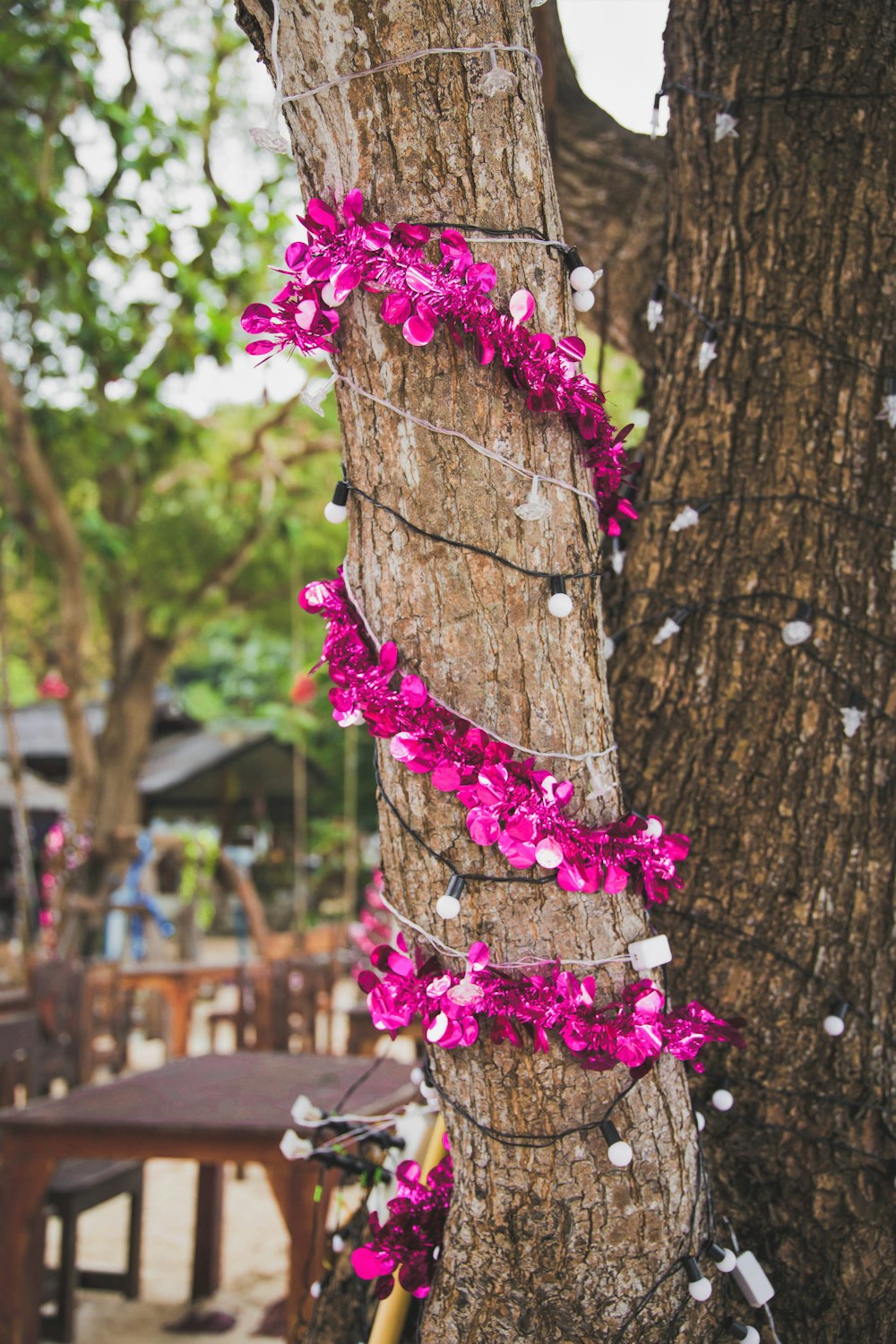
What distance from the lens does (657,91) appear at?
1.85 metres

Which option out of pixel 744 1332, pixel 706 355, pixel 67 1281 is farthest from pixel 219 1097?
pixel 706 355

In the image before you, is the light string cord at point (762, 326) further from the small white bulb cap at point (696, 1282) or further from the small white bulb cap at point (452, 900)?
the small white bulb cap at point (696, 1282)

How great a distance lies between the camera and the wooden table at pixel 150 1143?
227cm

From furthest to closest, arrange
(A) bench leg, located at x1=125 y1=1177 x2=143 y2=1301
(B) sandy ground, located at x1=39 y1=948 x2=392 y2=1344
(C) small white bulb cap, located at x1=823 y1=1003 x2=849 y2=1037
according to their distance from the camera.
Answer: (A) bench leg, located at x1=125 y1=1177 x2=143 y2=1301
(B) sandy ground, located at x1=39 y1=948 x2=392 y2=1344
(C) small white bulb cap, located at x1=823 y1=1003 x2=849 y2=1037

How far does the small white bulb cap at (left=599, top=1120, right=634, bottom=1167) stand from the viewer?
3.80 ft

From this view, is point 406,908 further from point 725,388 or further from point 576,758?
point 725,388

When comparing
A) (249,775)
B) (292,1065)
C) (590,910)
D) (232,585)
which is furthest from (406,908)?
(249,775)

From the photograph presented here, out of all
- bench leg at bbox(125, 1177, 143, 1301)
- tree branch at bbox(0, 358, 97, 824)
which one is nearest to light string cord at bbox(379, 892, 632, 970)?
bench leg at bbox(125, 1177, 143, 1301)

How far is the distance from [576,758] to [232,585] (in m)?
8.59

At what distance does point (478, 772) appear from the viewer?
1.10m

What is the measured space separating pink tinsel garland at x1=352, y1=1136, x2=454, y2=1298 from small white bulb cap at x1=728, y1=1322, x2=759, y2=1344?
1.25 ft

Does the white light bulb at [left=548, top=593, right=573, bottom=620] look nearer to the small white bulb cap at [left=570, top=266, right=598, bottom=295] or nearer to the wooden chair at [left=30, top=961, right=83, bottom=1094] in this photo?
the small white bulb cap at [left=570, top=266, right=598, bottom=295]

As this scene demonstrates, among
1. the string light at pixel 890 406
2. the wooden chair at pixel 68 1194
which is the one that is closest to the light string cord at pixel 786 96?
the string light at pixel 890 406

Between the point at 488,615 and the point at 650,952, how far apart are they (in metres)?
0.42
